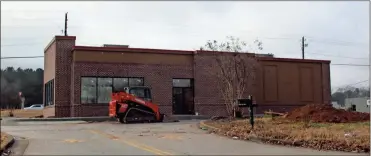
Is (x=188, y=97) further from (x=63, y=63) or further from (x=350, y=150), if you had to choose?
(x=350, y=150)

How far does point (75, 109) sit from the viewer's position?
3369 centimetres

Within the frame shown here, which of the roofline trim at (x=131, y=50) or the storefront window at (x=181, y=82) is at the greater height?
the roofline trim at (x=131, y=50)

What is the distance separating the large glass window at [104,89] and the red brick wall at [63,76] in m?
2.29

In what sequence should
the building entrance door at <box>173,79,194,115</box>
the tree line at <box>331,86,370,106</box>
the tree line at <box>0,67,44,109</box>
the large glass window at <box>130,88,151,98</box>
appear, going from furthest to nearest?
the tree line at <box>331,86,370,106</box>, the building entrance door at <box>173,79,194,115</box>, the large glass window at <box>130,88,151,98</box>, the tree line at <box>0,67,44,109</box>

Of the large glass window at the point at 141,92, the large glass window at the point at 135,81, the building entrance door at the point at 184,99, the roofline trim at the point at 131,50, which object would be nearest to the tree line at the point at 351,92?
the building entrance door at the point at 184,99

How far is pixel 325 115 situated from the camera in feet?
76.7

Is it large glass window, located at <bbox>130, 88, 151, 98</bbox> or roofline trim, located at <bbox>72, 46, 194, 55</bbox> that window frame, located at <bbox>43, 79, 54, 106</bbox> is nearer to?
roofline trim, located at <bbox>72, 46, 194, 55</bbox>

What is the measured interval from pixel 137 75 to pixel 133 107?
721 centimetres

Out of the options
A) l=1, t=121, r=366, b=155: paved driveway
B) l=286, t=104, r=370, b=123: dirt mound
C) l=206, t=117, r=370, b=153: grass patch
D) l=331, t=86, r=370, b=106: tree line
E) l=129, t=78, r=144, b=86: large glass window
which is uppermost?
l=129, t=78, r=144, b=86: large glass window

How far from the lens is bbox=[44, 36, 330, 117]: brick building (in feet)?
113

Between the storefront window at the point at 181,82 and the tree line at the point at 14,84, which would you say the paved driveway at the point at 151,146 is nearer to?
the tree line at the point at 14,84

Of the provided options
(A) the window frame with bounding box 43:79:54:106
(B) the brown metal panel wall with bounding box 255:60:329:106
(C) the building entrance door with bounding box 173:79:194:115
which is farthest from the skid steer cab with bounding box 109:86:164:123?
(B) the brown metal panel wall with bounding box 255:60:329:106

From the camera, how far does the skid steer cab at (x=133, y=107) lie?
1124 inches

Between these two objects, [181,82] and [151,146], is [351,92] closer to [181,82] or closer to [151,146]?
[181,82]
